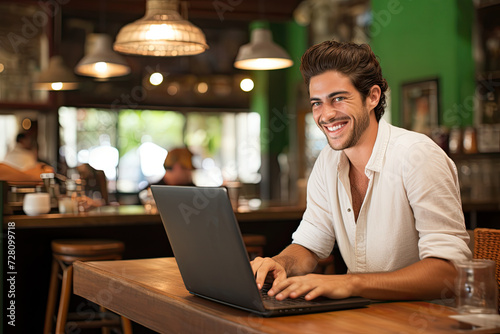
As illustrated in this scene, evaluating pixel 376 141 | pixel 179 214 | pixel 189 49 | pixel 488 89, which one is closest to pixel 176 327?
pixel 179 214

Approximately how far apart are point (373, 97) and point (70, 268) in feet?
6.70

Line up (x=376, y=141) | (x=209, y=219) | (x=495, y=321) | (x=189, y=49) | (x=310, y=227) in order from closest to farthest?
(x=495, y=321) < (x=209, y=219) < (x=376, y=141) < (x=310, y=227) < (x=189, y=49)

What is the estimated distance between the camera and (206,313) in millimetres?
1249

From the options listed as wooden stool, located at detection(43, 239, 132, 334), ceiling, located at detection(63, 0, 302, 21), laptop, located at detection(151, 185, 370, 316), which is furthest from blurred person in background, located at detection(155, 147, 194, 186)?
laptop, located at detection(151, 185, 370, 316)

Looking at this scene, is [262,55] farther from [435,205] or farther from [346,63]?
[435,205]

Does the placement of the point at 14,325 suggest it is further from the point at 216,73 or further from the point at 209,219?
the point at 216,73

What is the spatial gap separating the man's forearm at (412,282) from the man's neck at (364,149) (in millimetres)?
443

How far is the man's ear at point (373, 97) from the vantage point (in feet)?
6.01

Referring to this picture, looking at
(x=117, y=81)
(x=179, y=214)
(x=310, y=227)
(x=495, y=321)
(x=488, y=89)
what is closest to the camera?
(x=495, y=321)

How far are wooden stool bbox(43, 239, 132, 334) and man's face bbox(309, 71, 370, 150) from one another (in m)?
1.73

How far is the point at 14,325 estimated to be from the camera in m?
3.53

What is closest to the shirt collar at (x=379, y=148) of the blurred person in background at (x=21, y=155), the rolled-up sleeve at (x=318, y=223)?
the rolled-up sleeve at (x=318, y=223)

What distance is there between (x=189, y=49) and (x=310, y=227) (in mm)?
1767

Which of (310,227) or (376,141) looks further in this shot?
(310,227)
